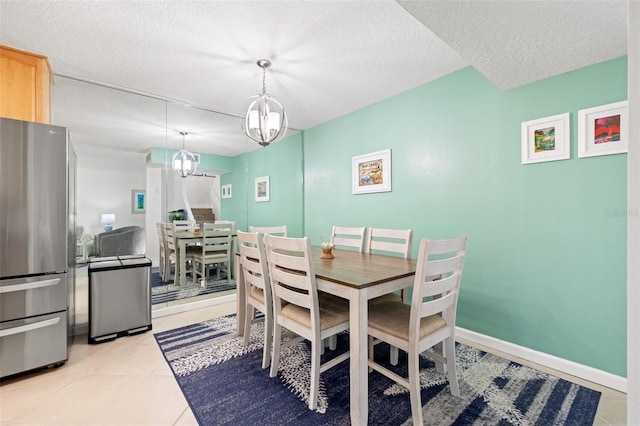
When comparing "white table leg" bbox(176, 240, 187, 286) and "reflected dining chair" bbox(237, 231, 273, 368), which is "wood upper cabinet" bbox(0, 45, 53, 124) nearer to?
"white table leg" bbox(176, 240, 187, 286)

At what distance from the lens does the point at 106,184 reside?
285 cm

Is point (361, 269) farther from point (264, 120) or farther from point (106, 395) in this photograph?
point (106, 395)

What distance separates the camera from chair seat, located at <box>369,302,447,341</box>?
149 cm

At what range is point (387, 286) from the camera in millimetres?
1529

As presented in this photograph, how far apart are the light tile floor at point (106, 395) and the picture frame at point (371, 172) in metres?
2.00

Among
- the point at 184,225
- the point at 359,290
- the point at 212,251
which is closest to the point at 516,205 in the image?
the point at 359,290

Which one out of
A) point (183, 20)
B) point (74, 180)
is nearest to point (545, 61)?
point (183, 20)

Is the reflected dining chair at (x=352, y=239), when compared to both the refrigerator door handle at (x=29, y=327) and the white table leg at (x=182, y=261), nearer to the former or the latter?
the white table leg at (x=182, y=261)

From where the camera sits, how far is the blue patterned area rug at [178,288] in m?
3.19

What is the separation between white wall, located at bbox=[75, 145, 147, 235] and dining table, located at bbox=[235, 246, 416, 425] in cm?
240

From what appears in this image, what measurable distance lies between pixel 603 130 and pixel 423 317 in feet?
5.80

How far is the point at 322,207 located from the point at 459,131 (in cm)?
205

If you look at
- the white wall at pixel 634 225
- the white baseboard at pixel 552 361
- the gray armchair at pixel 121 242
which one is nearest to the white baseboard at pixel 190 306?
the gray armchair at pixel 121 242

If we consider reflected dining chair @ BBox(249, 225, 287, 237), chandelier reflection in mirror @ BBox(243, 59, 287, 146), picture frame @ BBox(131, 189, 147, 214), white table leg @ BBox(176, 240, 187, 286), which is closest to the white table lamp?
picture frame @ BBox(131, 189, 147, 214)
